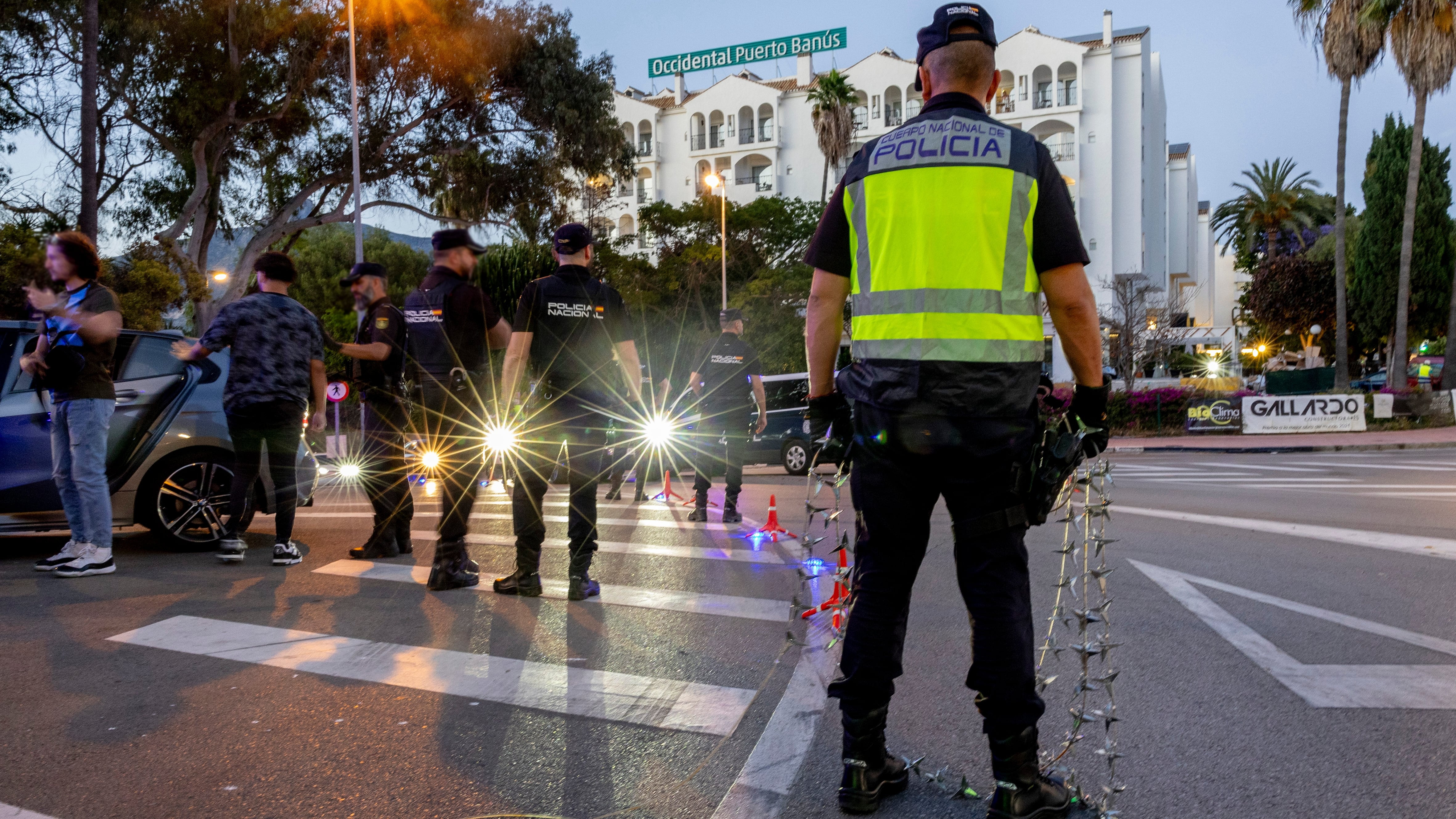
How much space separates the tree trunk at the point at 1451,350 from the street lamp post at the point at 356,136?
30.5 meters

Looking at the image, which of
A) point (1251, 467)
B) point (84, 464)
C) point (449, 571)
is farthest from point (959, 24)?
point (1251, 467)

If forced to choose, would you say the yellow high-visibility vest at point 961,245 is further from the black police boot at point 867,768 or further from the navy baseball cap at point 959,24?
the black police boot at point 867,768

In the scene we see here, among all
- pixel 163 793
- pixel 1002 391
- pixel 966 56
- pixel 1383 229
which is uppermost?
pixel 1383 229

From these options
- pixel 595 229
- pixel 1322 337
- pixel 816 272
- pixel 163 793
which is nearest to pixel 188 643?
pixel 163 793

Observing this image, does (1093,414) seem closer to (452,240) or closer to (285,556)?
(452,240)

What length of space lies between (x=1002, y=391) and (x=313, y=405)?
511 cm

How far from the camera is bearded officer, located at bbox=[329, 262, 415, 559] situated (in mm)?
6453

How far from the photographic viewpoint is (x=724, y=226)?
119 feet

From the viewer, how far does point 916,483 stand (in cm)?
267

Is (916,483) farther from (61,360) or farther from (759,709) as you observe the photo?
(61,360)

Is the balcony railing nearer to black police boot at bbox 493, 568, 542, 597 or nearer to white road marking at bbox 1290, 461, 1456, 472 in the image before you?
white road marking at bbox 1290, 461, 1456, 472

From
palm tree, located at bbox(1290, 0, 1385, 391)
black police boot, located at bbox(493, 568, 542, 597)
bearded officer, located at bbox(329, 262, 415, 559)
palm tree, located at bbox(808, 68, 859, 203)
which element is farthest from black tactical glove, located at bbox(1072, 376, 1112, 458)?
palm tree, located at bbox(808, 68, 859, 203)

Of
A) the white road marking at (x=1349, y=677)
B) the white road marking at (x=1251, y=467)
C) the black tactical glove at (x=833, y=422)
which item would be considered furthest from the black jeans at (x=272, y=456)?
the white road marking at (x=1251, y=467)

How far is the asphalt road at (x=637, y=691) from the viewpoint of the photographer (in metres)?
2.72
